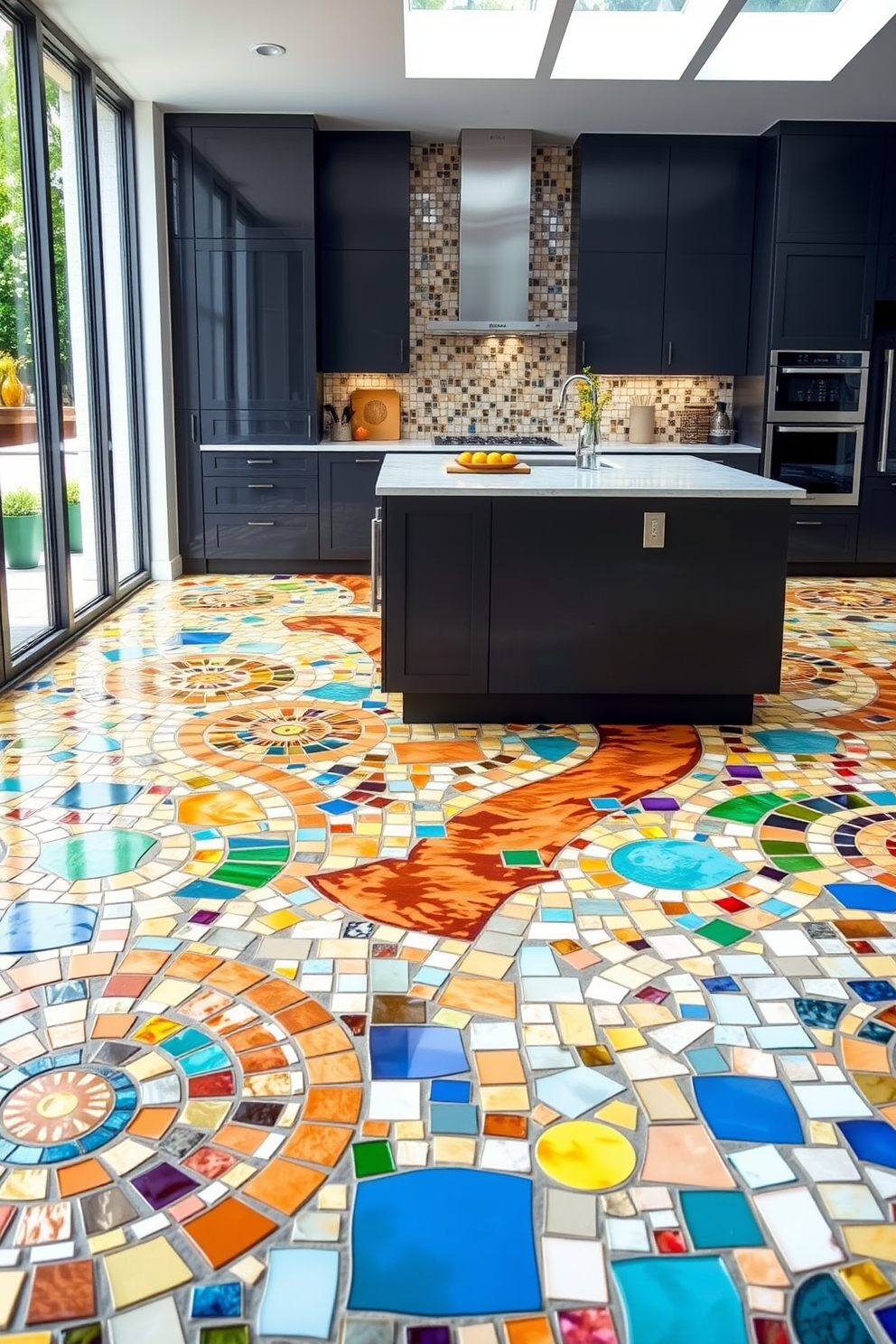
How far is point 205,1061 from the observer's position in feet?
7.07

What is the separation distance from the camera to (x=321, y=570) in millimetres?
7582

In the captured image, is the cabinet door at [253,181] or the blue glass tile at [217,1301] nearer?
the blue glass tile at [217,1301]

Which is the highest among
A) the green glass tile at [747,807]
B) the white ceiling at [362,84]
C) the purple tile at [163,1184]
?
the white ceiling at [362,84]

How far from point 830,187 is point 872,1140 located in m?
6.41

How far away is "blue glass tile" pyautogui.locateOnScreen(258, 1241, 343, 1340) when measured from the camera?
1.56m

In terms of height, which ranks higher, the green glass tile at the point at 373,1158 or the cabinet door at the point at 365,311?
the cabinet door at the point at 365,311

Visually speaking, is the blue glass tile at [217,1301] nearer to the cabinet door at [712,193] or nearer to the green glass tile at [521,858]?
the green glass tile at [521,858]

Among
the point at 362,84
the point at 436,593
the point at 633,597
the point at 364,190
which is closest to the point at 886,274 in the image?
the point at 364,190

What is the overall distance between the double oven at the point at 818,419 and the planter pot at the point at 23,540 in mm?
4339

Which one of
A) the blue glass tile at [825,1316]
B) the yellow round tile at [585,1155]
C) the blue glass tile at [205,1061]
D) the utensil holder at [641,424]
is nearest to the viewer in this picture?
the blue glass tile at [825,1316]

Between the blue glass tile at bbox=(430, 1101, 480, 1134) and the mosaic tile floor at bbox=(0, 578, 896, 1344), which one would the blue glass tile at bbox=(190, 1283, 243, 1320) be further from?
the blue glass tile at bbox=(430, 1101, 480, 1134)

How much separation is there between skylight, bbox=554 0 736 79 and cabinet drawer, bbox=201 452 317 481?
2603 mm

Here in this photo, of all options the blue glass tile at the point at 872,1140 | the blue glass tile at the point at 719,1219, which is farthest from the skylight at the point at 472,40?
the blue glass tile at the point at 719,1219

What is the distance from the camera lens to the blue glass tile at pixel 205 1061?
2127mm
